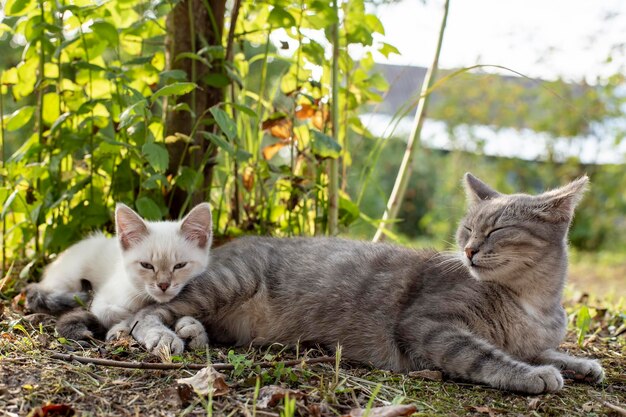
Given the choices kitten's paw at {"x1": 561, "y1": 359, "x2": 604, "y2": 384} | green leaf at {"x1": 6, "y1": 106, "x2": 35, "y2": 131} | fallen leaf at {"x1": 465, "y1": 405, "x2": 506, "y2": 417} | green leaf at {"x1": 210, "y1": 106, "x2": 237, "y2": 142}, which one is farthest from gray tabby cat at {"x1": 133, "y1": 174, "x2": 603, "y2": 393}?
green leaf at {"x1": 6, "y1": 106, "x2": 35, "y2": 131}

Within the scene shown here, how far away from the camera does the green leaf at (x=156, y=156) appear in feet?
9.80

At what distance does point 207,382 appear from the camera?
7.06 ft

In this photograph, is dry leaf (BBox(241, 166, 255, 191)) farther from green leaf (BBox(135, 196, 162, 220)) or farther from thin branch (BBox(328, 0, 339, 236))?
green leaf (BBox(135, 196, 162, 220))

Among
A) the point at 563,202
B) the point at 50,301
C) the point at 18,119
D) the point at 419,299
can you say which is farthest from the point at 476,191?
the point at 18,119

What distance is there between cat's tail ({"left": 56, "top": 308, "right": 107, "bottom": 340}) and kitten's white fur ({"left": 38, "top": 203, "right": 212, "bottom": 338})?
1.8 inches

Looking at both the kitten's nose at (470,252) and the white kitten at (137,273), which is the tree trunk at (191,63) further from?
the kitten's nose at (470,252)

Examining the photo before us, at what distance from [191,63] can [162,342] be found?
177 centimetres

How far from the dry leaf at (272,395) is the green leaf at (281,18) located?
2029 millimetres

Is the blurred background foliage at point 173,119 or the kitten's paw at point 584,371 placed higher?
the blurred background foliage at point 173,119

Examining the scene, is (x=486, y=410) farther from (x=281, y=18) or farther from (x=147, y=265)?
(x=281, y=18)

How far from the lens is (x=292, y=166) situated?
3834 mm

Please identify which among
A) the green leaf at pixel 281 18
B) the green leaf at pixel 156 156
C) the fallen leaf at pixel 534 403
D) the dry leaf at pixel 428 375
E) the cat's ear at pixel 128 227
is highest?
the green leaf at pixel 281 18

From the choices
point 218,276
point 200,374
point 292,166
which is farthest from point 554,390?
point 292,166

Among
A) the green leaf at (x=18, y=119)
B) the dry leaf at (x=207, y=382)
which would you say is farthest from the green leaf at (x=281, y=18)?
the dry leaf at (x=207, y=382)
